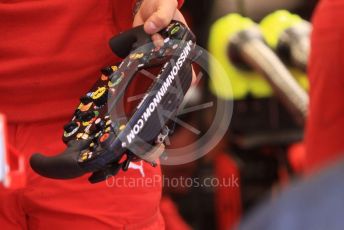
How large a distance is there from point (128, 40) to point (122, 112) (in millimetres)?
92

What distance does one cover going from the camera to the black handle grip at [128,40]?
0.88m

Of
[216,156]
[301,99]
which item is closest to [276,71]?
[301,99]

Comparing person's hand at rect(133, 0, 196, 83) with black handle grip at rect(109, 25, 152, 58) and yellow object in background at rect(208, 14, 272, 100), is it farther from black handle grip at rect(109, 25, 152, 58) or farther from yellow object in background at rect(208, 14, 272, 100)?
yellow object in background at rect(208, 14, 272, 100)

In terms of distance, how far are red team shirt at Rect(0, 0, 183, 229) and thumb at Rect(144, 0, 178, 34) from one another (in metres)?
0.07

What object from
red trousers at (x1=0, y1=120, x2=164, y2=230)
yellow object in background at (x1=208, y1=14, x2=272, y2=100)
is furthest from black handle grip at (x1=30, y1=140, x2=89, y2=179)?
yellow object in background at (x1=208, y1=14, x2=272, y2=100)

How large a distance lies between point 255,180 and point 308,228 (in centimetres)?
160

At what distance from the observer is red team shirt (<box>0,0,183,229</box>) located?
94 centimetres

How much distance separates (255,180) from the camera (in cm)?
200

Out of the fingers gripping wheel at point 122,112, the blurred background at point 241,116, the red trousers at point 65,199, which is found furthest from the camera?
the blurred background at point 241,116

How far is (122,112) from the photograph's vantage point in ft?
2.80

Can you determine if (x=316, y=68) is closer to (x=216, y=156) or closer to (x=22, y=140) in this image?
(x=22, y=140)

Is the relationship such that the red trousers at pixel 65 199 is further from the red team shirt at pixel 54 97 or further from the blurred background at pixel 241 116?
the blurred background at pixel 241 116

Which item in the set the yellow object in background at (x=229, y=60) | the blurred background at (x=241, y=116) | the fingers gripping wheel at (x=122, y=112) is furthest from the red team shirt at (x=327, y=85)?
the yellow object in background at (x=229, y=60)

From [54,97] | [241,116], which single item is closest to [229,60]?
[241,116]
